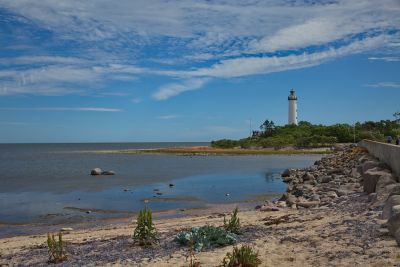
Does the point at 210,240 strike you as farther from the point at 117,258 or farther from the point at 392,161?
the point at 392,161

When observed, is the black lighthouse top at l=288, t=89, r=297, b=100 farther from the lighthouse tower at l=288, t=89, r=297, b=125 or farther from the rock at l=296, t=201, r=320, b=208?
the rock at l=296, t=201, r=320, b=208

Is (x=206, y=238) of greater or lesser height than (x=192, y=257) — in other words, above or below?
above

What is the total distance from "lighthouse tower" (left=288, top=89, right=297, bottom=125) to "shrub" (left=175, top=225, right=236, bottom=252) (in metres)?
103

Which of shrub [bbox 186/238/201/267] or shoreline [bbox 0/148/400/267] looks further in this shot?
shrub [bbox 186/238/201/267]

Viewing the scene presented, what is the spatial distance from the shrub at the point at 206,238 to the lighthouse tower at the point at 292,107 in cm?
10299

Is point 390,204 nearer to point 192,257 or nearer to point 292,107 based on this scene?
point 192,257

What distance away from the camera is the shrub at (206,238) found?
10.0 metres

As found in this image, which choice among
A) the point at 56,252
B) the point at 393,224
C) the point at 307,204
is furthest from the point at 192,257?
the point at 307,204

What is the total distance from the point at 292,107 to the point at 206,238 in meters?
108

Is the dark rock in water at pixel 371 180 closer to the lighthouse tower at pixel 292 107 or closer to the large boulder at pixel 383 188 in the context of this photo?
the large boulder at pixel 383 188

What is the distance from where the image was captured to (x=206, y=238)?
1018 centimetres

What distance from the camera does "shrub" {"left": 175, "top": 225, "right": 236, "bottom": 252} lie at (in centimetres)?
1004

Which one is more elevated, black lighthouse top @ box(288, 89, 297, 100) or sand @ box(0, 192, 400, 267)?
black lighthouse top @ box(288, 89, 297, 100)

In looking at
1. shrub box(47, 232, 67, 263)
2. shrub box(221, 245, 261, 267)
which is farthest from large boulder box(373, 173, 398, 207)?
shrub box(47, 232, 67, 263)
